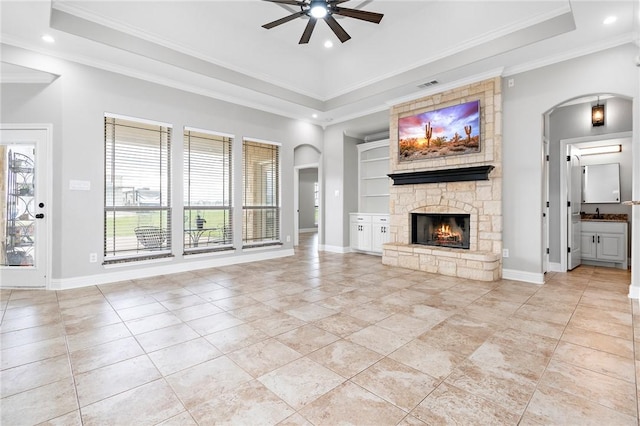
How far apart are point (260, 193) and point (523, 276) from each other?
16.6ft

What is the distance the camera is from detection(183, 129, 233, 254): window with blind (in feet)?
18.0

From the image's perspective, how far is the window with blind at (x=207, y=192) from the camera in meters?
5.49

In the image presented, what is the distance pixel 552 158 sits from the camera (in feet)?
17.6

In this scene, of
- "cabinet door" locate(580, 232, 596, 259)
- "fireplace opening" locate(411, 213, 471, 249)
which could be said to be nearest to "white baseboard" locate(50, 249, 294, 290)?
"fireplace opening" locate(411, 213, 471, 249)

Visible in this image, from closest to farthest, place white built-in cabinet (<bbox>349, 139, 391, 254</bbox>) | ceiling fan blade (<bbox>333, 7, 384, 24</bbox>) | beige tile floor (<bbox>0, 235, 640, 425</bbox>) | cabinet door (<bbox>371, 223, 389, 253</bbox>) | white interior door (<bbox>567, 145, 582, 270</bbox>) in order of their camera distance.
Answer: beige tile floor (<bbox>0, 235, 640, 425</bbox>) < ceiling fan blade (<bbox>333, 7, 384, 24</bbox>) < white interior door (<bbox>567, 145, 582, 270</bbox>) < cabinet door (<bbox>371, 223, 389, 253</bbox>) < white built-in cabinet (<bbox>349, 139, 391, 254</bbox>)

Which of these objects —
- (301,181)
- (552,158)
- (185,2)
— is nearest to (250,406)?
(185,2)

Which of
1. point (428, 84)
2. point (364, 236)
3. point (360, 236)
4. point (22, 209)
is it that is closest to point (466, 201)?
point (428, 84)

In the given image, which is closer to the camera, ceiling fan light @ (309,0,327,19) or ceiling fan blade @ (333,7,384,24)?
ceiling fan light @ (309,0,327,19)

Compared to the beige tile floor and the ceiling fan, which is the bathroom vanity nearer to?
the beige tile floor

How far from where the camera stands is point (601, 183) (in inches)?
236

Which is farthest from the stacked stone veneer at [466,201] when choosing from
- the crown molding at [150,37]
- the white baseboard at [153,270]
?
the crown molding at [150,37]

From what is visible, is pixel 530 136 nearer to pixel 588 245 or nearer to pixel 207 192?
pixel 588 245

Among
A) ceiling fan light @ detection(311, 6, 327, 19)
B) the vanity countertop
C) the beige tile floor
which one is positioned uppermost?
ceiling fan light @ detection(311, 6, 327, 19)

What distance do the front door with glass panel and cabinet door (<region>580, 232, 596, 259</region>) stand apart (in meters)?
9.15
